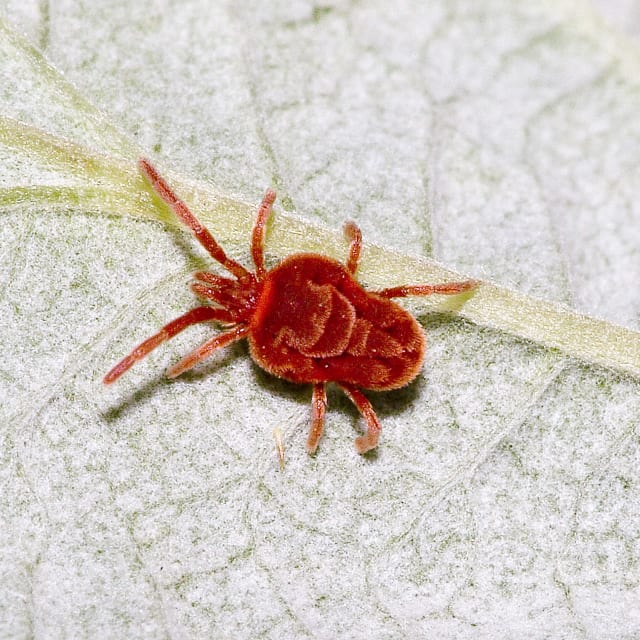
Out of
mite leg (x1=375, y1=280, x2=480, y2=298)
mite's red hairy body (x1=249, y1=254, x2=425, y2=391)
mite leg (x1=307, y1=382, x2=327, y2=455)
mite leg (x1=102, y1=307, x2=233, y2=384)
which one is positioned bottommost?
mite leg (x1=307, y1=382, x2=327, y2=455)

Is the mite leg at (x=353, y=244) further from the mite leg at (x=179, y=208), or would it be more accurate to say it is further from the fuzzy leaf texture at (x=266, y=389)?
the mite leg at (x=179, y=208)

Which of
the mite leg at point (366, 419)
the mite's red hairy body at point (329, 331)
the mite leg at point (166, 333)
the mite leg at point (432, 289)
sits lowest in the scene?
the mite leg at point (366, 419)

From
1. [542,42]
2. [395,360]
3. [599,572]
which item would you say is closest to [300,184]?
[395,360]

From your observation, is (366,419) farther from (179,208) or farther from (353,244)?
(179,208)

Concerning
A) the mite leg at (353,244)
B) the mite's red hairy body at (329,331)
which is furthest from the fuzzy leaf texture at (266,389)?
the mite's red hairy body at (329,331)

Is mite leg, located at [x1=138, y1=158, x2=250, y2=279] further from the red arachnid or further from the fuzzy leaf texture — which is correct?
the fuzzy leaf texture

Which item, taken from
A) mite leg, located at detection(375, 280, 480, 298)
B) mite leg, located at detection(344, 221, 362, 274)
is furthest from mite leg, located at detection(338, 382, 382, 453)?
mite leg, located at detection(344, 221, 362, 274)

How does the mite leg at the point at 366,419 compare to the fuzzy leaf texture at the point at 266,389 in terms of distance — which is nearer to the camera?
the fuzzy leaf texture at the point at 266,389
